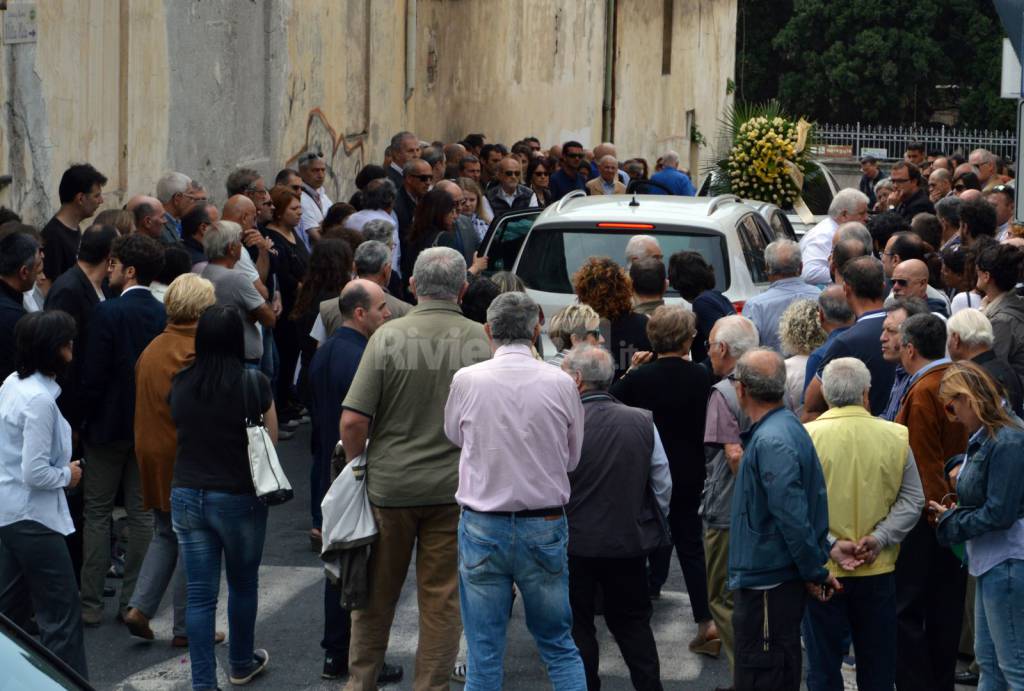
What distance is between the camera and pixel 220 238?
31.0 ft

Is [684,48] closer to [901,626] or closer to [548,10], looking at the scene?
[548,10]

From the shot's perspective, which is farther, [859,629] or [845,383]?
[859,629]

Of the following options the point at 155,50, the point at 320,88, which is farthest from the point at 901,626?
the point at 320,88

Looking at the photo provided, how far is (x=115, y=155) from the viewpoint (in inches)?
503

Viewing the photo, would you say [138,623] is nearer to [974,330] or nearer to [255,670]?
[255,670]

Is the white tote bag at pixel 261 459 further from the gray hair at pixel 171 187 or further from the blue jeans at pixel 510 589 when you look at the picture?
the gray hair at pixel 171 187

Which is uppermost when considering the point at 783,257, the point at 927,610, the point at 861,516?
the point at 783,257

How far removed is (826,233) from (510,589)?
6067mm

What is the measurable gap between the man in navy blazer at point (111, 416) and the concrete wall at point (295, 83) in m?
3.50

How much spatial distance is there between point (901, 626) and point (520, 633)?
197 centimetres

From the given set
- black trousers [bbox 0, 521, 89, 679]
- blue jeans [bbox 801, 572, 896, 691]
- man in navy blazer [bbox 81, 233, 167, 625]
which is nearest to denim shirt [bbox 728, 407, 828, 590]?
blue jeans [bbox 801, 572, 896, 691]

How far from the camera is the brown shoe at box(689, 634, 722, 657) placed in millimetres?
7445

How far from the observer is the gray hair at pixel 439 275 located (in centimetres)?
640

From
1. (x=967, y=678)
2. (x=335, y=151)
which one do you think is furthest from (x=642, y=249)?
(x=335, y=151)
